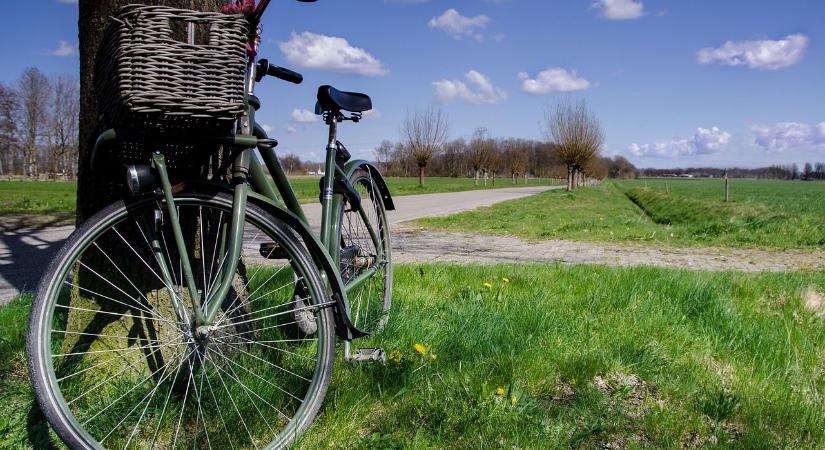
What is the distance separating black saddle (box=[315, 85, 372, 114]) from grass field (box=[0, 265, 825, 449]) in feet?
4.03

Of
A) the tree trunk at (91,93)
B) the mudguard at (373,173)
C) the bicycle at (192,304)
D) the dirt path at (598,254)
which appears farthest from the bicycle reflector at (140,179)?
the dirt path at (598,254)

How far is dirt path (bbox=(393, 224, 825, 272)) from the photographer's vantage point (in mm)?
7212

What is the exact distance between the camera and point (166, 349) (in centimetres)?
258

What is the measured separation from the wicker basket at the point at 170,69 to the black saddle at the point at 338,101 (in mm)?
1049

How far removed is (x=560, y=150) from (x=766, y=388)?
163ft

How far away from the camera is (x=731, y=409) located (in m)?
2.37

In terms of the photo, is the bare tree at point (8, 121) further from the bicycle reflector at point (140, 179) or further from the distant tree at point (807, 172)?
the distant tree at point (807, 172)

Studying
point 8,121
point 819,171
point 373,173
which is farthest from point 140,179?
point 819,171

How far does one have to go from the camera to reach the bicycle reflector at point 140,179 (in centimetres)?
185

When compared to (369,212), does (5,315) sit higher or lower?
lower

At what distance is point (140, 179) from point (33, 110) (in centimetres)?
6500

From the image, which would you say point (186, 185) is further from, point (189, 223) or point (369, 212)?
point (369, 212)

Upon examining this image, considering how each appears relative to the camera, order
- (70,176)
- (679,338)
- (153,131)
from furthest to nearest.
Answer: (70,176) < (679,338) < (153,131)

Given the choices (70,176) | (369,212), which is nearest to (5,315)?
(369,212)
